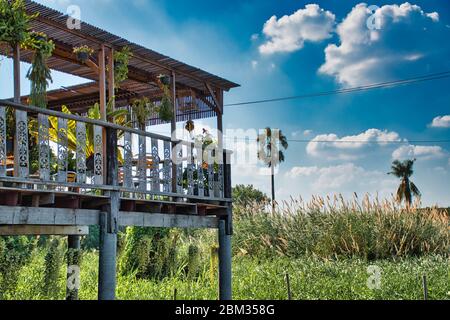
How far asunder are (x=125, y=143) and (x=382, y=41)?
13.1m

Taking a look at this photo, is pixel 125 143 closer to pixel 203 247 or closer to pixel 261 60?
pixel 203 247

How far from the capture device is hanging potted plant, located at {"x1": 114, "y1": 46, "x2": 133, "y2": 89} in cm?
859

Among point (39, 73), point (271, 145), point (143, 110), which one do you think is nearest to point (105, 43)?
point (39, 73)

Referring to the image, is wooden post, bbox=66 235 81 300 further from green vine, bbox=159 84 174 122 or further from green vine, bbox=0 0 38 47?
green vine, bbox=0 0 38 47

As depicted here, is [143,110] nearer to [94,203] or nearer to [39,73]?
[39,73]

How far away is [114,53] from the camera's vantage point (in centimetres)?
861

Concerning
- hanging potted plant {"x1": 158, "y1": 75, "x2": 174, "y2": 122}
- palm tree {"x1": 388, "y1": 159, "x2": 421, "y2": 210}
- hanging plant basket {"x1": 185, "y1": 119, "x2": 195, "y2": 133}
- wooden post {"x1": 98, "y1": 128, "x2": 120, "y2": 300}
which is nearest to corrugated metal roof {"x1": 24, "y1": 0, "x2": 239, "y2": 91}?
hanging potted plant {"x1": 158, "y1": 75, "x2": 174, "y2": 122}

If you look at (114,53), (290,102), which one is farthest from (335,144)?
(114,53)

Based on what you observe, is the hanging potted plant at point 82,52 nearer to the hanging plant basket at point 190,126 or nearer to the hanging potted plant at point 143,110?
the hanging potted plant at point 143,110

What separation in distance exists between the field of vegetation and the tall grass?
2 cm

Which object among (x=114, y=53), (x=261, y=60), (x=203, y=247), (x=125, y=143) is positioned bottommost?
(x=203, y=247)

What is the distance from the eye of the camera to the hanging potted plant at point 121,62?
8.59 meters

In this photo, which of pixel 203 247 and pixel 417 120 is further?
pixel 417 120

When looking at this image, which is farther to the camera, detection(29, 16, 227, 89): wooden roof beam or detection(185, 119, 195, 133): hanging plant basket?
detection(185, 119, 195, 133): hanging plant basket
